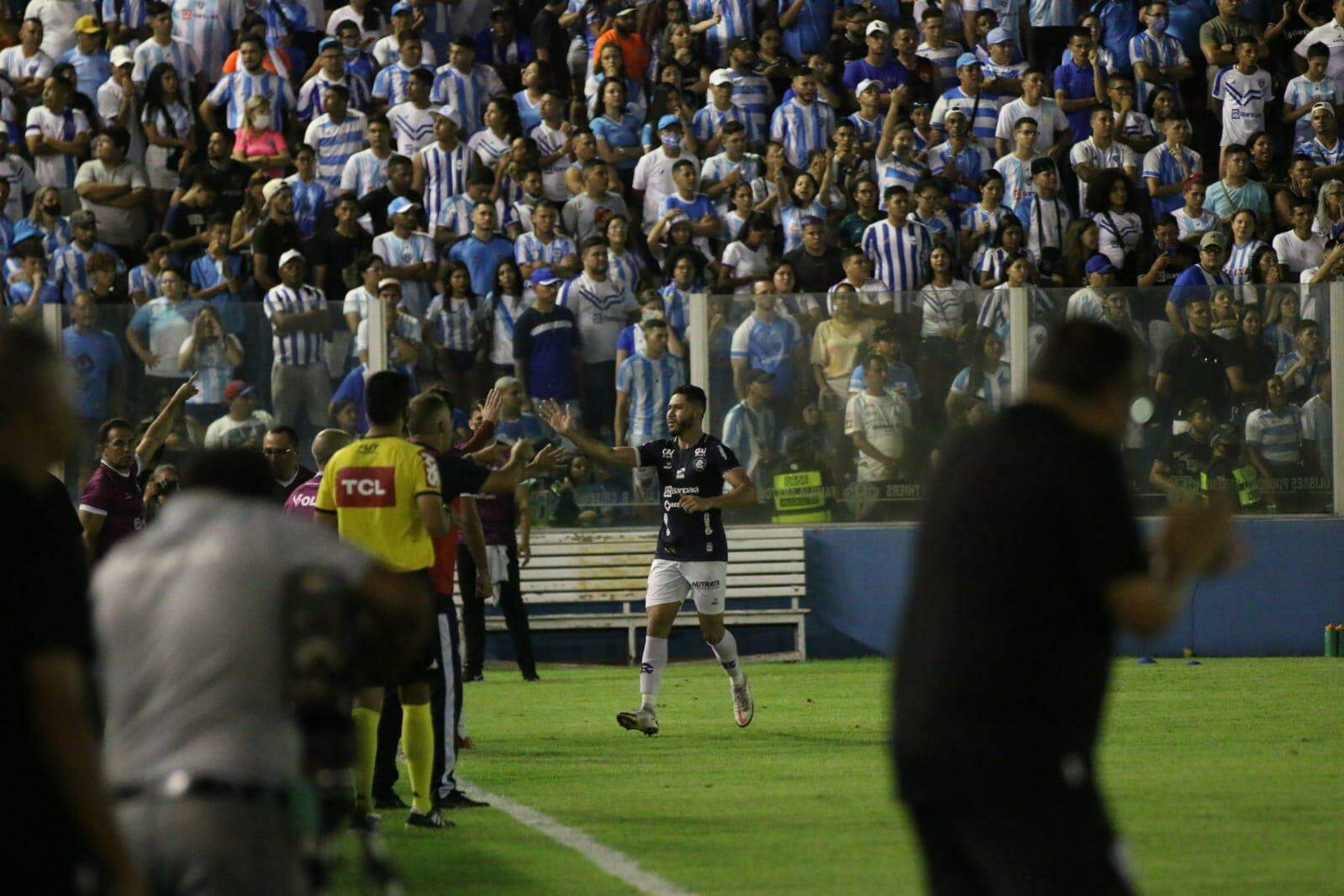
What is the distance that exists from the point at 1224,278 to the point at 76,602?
703 inches

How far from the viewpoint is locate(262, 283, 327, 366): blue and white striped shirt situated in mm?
19922

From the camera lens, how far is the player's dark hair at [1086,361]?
4680 mm

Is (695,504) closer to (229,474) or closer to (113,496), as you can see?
(113,496)

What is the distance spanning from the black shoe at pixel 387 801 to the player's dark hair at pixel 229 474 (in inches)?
241

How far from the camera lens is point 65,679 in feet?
12.7

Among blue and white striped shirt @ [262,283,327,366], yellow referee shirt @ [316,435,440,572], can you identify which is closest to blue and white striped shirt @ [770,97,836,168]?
blue and white striped shirt @ [262,283,327,366]

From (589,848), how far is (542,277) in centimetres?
1134

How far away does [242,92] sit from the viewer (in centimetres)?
2277

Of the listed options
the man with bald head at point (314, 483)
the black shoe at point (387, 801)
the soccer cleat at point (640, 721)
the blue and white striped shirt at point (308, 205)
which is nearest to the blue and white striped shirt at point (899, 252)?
the blue and white striped shirt at point (308, 205)

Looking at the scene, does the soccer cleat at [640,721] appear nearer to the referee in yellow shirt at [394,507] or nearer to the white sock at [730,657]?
the white sock at [730,657]

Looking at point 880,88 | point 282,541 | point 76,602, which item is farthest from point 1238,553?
point 880,88

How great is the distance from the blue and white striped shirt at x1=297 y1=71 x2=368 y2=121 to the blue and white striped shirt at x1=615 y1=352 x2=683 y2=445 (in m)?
5.27

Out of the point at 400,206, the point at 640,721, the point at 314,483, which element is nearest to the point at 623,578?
the point at 400,206

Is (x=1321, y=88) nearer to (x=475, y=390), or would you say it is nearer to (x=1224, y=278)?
(x=1224, y=278)
